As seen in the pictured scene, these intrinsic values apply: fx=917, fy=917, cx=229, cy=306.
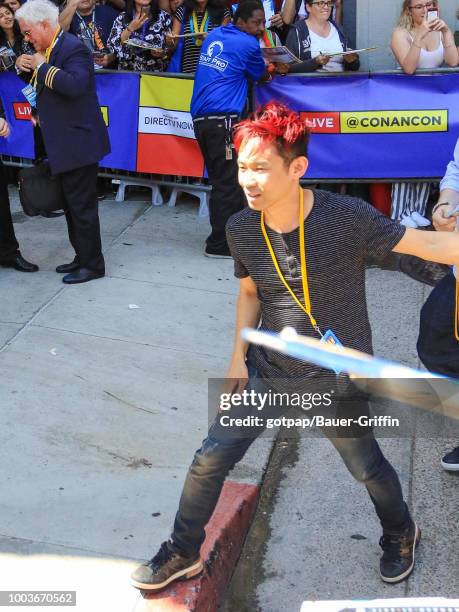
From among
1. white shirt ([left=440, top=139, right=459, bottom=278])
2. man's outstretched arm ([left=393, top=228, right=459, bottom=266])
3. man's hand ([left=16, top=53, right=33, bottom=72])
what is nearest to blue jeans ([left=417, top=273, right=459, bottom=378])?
white shirt ([left=440, top=139, right=459, bottom=278])

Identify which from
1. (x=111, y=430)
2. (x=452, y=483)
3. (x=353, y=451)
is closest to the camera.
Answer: (x=353, y=451)

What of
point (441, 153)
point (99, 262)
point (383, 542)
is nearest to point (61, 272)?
point (99, 262)

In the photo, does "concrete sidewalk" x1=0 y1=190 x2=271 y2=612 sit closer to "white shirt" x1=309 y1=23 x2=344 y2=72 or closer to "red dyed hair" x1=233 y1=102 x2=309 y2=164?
"red dyed hair" x1=233 y1=102 x2=309 y2=164

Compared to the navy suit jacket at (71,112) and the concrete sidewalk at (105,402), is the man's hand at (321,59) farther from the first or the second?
the navy suit jacket at (71,112)

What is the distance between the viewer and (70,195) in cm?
654

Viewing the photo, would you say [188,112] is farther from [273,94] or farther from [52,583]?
[52,583]

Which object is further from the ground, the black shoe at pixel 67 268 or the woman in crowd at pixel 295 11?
the woman in crowd at pixel 295 11

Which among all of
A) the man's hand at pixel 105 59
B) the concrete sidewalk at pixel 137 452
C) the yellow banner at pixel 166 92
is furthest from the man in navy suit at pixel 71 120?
the man's hand at pixel 105 59

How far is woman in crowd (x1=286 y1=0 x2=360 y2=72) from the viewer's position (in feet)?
25.3

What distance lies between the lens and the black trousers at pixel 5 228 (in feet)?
21.9

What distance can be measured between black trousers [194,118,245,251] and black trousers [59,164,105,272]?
927mm

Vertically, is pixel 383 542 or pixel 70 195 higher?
pixel 70 195

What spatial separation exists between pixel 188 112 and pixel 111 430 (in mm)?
4034

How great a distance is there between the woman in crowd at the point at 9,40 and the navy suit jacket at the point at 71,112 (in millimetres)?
1744
